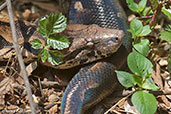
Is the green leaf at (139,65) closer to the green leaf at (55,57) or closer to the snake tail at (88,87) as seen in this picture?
the snake tail at (88,87)

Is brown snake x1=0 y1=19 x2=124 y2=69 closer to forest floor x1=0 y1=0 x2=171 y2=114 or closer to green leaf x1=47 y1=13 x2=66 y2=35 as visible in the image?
forest floor x1=0 y1=0 x2=171 y2=114

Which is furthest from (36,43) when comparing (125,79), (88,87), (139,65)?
(139,65)

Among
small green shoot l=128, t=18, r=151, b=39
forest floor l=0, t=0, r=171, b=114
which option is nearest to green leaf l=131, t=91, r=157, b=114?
forest floor l=0, t=0, r=171, b=114

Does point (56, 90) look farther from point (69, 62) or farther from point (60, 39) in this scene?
point (60, 39)

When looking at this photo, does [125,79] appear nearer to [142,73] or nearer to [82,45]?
[142,73]

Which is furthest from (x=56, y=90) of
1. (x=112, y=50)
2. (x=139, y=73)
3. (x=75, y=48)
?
(x=139, y=73)

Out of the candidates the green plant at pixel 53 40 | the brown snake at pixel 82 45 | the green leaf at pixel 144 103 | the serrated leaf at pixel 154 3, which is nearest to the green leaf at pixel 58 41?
the green plant at pixel 53 40

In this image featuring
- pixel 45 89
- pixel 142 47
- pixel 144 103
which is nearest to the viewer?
pixel 144 103
